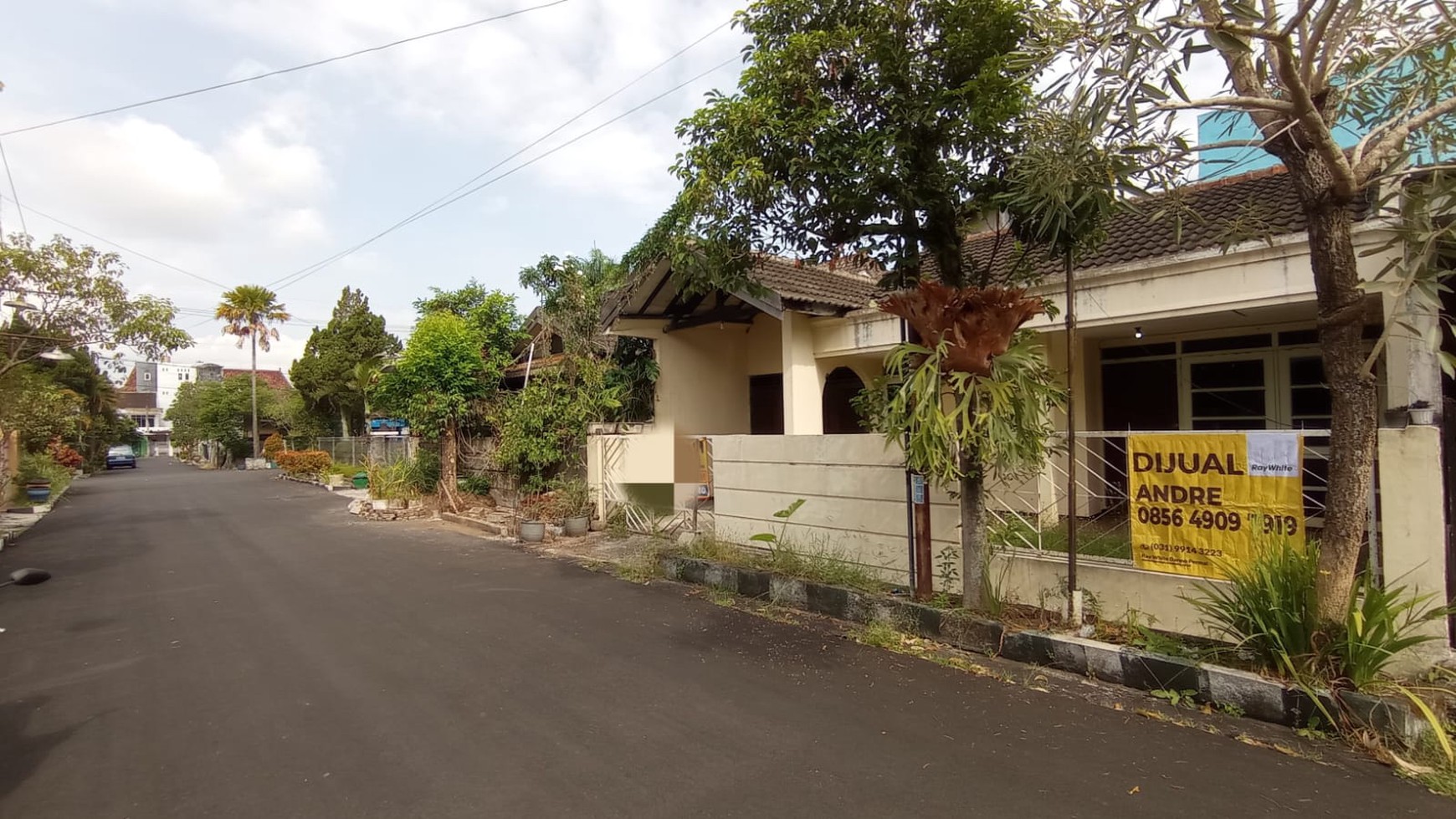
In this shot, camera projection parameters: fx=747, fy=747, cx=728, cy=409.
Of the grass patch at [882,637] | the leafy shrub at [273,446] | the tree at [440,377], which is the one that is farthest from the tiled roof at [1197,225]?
the leafy shrub at [273,446]

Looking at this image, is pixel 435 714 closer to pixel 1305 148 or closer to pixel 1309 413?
pixel 1305 148

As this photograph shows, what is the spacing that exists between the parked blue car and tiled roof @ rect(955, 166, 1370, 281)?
5396cm

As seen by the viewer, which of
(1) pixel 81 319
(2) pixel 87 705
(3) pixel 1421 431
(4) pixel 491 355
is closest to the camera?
(3) pixel 1421 431

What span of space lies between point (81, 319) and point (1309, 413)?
71.2ft

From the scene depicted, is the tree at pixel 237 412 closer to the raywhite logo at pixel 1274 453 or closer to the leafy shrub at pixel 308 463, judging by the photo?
the leafy shrub at pixel 308 463

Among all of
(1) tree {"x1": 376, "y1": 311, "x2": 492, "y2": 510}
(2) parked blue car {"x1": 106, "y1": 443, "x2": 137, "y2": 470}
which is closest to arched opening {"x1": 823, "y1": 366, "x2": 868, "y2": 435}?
(1) tree {"x1": 376, "y1": 311, "x2": 492, "y2": 510}

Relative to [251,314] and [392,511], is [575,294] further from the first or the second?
[251,314]

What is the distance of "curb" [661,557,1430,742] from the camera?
13.8ft

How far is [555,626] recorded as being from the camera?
7012 mm

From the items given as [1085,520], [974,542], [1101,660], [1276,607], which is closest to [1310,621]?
[1276,607]

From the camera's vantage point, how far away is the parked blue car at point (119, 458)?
4572 cm

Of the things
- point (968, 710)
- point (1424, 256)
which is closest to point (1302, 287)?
point (1424, 256)

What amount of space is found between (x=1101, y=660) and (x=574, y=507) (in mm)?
9521

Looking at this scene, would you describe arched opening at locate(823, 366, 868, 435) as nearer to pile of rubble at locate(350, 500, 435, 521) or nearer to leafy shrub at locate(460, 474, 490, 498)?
leafy shrub at locate(460, 474, 490, 498)
